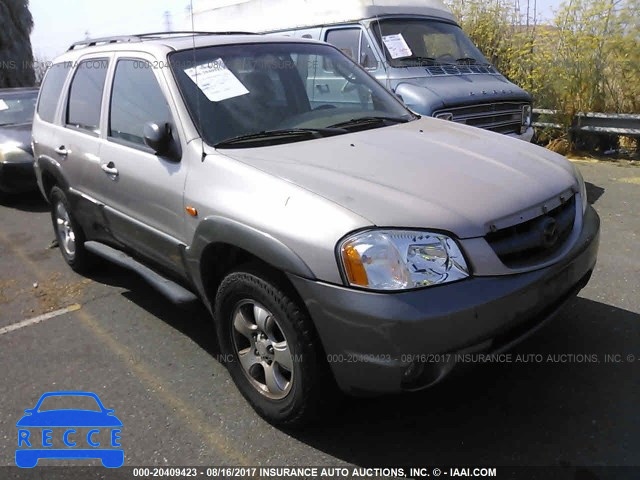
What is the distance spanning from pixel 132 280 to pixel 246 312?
93.2 inches

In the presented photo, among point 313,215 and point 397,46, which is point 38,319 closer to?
point 313,215

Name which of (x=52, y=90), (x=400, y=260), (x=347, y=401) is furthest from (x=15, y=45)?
(x=400, y=260)

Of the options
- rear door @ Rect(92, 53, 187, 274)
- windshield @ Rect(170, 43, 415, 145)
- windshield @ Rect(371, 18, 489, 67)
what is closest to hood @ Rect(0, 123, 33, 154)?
rear door @ Rect(92, 53, 187, 274)

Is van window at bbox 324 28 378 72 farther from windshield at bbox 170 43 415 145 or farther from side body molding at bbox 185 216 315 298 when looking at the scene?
side body molding at bbox 185 216 315 298

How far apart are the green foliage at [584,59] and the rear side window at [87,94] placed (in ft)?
22.1

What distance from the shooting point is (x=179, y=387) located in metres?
3.34

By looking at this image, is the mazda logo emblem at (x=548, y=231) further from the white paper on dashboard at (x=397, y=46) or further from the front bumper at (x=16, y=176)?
the front bumper at (x=16, y=176)

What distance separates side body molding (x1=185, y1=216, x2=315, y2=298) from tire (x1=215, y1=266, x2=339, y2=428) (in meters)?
0.14

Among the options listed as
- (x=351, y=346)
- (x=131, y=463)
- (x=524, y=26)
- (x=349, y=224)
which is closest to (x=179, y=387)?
(x=131, y=463)

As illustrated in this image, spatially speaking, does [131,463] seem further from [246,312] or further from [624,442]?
[624,442]

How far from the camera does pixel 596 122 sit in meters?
8.25

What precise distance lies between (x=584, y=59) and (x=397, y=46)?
10.6ft

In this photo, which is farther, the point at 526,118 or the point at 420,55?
the point at 526,118

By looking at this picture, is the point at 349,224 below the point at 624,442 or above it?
above
